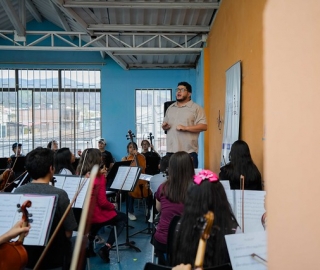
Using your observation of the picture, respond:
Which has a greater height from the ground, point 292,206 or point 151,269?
point 292,206

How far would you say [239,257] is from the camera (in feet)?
4.28

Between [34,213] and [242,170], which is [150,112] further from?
[34,213]

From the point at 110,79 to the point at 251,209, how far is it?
7.54 metres

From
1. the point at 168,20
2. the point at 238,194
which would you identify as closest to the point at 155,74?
the point at 168,20

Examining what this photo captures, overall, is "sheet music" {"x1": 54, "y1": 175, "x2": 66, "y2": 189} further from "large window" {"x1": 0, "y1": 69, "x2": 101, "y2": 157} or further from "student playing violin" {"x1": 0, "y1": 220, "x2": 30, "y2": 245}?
"large window" {"x1": 0, "y1": 69, "x2": 101, "y2": 157}

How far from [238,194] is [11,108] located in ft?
26.8

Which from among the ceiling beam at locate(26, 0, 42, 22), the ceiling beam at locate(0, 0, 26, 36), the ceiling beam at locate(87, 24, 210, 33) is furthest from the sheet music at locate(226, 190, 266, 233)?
the ceiling beam at locate(26, 0, 42, 22)

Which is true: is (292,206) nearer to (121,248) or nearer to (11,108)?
(121,248)

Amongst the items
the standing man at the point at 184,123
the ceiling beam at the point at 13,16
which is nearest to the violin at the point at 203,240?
the standing man at the point at 184,123

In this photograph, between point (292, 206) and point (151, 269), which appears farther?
point (292, 206)

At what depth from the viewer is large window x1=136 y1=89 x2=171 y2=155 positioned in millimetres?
9070

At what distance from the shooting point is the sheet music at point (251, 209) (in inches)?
73.5

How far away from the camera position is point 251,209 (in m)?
1.88

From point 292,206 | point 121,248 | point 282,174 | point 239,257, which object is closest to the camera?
point 239,257
